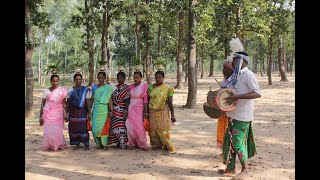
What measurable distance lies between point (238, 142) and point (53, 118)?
395cm

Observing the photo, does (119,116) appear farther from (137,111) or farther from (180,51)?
(180,51)

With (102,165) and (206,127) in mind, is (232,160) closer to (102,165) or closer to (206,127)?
(102,165)

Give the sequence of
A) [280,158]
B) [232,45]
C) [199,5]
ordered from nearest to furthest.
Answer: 1. [232,45]
2. [280,158]
3. [199,5]

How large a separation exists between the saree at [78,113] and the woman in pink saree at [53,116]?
8.4 inches

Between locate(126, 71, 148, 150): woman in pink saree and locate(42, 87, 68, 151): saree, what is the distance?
1443mm

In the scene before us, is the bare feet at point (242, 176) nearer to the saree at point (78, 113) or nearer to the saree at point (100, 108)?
the saree at point (100, 108)

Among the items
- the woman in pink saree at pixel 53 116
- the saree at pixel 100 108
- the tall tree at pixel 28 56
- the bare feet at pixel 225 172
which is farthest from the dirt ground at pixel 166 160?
the tall tree at pixel 28 56

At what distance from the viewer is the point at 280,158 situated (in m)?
6.13

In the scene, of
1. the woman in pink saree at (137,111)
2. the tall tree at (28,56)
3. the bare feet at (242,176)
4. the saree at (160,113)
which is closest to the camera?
the bare feet at (242,176)

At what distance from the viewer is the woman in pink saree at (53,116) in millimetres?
6703

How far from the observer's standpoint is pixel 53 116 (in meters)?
6.74
